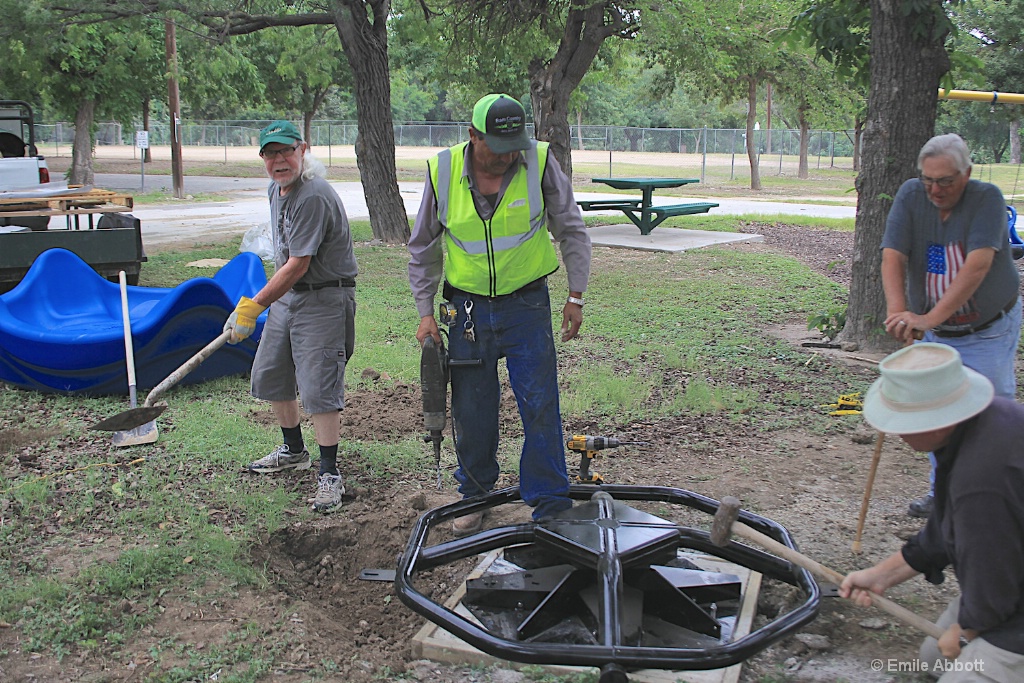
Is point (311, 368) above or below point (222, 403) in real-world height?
above

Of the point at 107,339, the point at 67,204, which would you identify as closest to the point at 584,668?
the point at 107,339

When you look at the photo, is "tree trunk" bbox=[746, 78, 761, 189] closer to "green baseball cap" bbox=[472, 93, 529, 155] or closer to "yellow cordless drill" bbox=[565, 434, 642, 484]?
"yellow cordless drill" bbox=[565, 434, 642, 484]

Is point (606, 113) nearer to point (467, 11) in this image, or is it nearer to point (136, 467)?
point (467, 11)

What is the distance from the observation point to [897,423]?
7.98 ft

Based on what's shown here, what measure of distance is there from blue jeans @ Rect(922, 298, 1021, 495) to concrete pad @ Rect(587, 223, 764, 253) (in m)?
9.45

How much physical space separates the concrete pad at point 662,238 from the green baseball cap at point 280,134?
920 cm

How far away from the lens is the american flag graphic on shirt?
388 cm

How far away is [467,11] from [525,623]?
478 inches

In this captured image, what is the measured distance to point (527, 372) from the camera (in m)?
3.89

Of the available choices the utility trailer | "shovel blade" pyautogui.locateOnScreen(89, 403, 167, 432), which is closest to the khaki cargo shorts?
"shovel blade" pyautogui.locateOnScreen(89, 403, 167, 432)

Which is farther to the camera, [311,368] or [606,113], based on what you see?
[606,113]

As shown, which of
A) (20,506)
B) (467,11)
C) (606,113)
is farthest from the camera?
(606,113)

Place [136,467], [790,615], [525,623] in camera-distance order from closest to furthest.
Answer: [790,615], [525,623], [136,467]

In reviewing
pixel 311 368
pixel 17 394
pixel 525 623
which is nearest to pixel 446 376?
pixel 311 368
